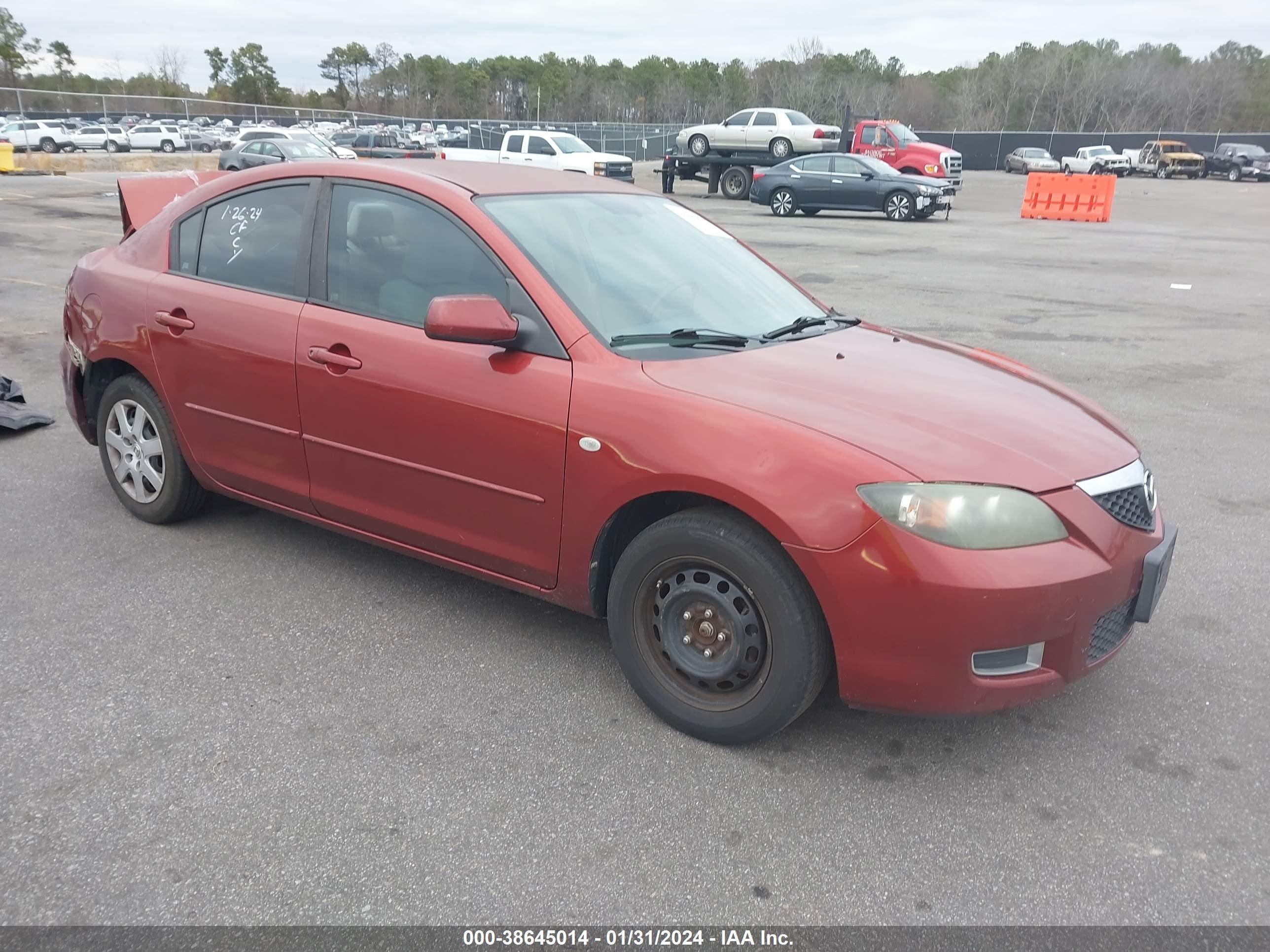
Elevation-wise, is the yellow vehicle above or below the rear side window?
above

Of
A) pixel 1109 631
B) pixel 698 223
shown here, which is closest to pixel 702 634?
pixel 1109 631

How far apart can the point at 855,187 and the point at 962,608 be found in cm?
2325

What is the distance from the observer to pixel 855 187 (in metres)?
24.2

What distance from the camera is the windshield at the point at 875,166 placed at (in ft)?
79.6

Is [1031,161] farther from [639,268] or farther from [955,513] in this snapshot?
[955,513]

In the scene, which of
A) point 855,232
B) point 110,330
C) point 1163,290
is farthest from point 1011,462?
point 855,232

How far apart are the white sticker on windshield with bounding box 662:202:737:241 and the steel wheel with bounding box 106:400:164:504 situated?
251 cm

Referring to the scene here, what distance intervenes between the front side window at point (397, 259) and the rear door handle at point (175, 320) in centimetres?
77

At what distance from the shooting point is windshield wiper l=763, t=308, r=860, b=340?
12.1 ft

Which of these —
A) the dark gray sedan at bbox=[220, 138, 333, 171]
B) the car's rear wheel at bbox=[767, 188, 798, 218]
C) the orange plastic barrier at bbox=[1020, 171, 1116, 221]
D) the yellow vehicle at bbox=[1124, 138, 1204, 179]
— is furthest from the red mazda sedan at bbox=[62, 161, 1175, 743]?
the yellow vehicle at bbox=[1124, 138, 1204, 179]

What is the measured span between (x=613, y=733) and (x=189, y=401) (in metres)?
2.39

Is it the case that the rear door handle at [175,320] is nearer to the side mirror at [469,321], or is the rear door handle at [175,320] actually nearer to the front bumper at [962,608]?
the side mirror at [469,321]

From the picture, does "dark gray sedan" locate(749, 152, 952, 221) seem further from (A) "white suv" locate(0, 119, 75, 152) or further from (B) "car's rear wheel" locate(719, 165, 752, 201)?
(A) "white suv" locate(0, 119, 75, 152)

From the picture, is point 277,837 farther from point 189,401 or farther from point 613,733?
point 189,401
